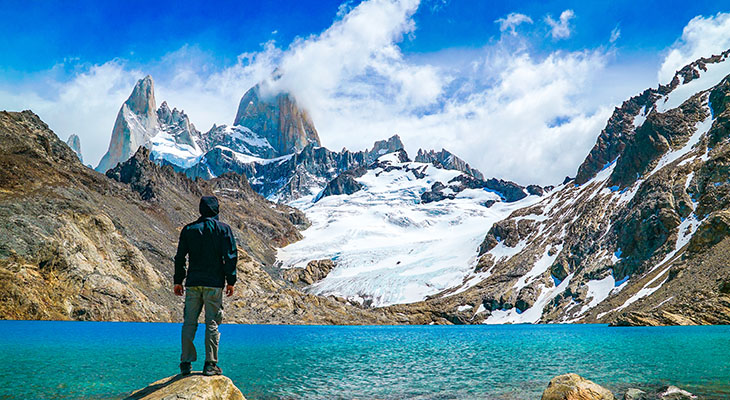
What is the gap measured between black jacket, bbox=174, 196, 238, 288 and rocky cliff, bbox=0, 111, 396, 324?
6772 cm

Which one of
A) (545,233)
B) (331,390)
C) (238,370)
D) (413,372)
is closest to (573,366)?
(413,372)

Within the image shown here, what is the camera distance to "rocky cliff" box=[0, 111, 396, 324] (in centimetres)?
6900

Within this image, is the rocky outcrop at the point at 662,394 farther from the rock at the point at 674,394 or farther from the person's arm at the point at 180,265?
the person's arm at the point at 180,265

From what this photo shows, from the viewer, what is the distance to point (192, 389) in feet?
33.9

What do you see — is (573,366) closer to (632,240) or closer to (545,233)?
(632,240)

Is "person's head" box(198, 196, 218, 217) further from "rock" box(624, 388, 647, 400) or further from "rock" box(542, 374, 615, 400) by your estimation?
"rock" box(624, 388, 647, 400)

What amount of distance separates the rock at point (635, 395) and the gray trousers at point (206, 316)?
14886 mm

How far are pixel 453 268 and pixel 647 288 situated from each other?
331 ft

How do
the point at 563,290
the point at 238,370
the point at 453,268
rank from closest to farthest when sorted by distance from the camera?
1. the point at 238,370
2. the point at 563,290
3. the point at 453,268

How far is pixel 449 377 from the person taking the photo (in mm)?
23922

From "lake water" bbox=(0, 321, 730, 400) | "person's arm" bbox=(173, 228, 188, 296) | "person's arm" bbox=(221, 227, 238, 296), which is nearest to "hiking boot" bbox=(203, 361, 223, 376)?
"person's arm" bbox=(221, 227, 238, 296)

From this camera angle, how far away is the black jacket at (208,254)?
1075 cm

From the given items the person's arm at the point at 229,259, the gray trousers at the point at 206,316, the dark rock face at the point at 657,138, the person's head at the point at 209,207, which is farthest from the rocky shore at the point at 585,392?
the dark rock face at the point at 657,138

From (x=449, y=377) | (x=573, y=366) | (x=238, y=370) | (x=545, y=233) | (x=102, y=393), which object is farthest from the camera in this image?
(x=545, y=233)
